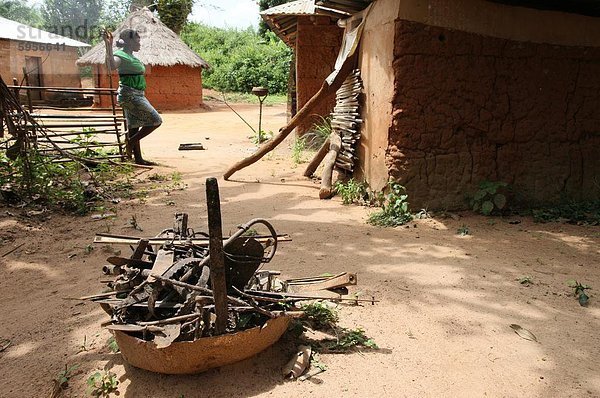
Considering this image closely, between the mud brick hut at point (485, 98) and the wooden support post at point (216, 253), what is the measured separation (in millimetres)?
3162

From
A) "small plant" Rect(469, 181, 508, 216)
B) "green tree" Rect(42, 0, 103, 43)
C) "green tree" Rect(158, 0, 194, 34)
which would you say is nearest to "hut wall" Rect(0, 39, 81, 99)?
"green tree" Rect(158, 0, 194, 34)

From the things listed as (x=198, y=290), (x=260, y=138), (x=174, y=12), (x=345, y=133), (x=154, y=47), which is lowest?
(x=198, y=290)

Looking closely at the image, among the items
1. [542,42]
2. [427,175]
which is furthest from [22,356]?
[542,42]

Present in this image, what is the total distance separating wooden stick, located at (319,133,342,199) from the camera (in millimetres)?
5570

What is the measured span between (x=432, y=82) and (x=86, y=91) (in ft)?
20.0

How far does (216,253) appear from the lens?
1939 mm

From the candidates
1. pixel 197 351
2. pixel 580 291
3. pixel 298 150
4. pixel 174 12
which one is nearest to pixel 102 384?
pixel 197 351

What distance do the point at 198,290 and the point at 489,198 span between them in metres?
3.63

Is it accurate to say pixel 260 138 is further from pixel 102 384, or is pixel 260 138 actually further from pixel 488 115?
pixel 102 384

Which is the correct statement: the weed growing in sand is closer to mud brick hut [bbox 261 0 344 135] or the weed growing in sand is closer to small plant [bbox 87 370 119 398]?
small plant [bbox 87 370 119 398]

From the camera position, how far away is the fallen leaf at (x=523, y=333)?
249 centimetres

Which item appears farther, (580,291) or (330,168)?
(330,168)

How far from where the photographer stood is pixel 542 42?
4836 millimetres

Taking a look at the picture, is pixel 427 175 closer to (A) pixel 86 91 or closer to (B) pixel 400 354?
(B) pixel 400 354
